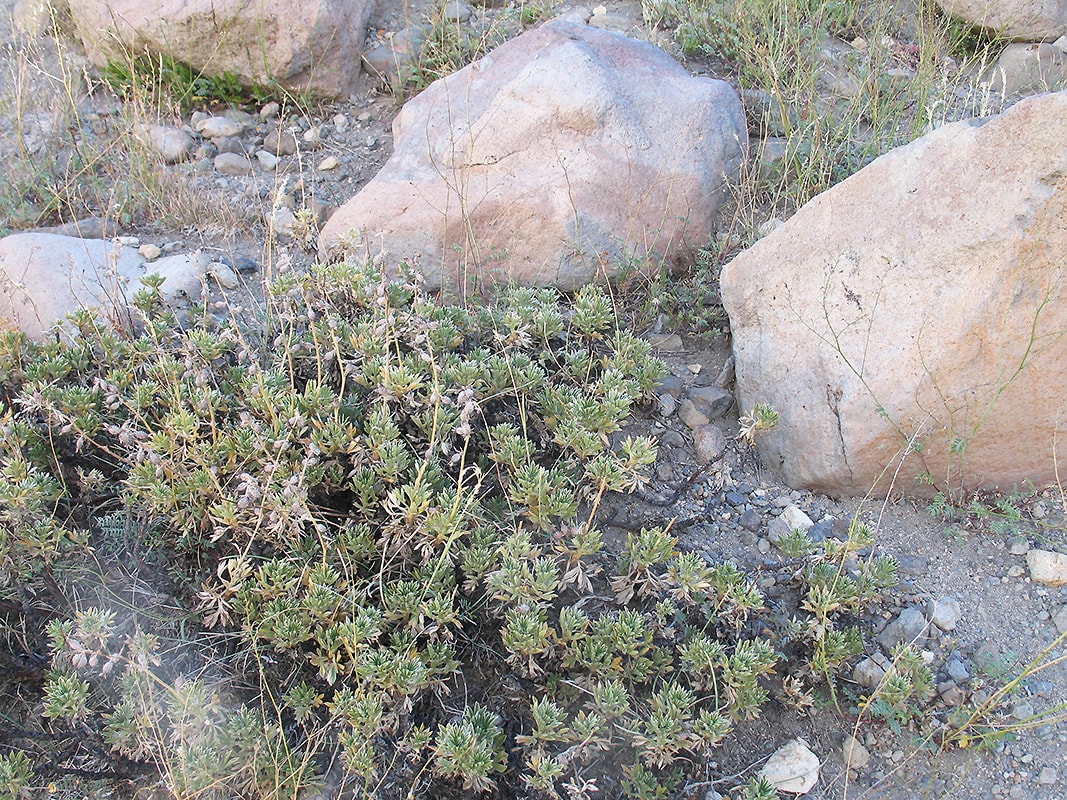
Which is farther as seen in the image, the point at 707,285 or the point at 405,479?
the point at 707,285

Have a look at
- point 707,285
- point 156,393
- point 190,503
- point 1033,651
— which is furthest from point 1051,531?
point 156,393

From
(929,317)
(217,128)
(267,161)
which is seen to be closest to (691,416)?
(929,317)

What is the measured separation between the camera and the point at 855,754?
114 inches

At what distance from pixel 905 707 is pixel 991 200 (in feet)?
5.87

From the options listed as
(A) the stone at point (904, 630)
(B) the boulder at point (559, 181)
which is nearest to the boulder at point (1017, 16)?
(B) the boulder at point (559, 181)

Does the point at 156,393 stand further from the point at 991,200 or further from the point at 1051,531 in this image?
the point at 1051,531

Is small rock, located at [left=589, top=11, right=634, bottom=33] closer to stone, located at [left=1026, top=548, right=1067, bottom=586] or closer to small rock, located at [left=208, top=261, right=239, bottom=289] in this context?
small rock, located at [left=208, top=261, right=239, bottom=289]

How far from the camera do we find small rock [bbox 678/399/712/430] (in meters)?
3.97

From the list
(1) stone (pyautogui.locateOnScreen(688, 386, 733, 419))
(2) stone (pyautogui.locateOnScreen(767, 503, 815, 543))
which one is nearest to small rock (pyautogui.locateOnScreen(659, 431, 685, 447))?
(1) stone (pyautogui.locateOnScreen(688, 386, 733, 419))

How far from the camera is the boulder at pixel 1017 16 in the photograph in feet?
18.9

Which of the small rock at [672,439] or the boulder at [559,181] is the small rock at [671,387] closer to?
the small rock at [672,439]

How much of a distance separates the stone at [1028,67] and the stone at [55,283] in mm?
5171

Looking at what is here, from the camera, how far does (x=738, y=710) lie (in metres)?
2.80

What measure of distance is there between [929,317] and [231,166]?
169 inches
